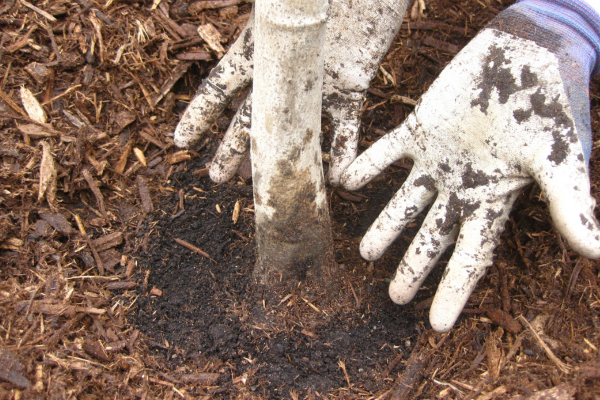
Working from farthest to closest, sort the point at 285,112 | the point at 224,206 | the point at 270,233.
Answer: the point at 224,206 → the point at 270,233 → the point at 285,112

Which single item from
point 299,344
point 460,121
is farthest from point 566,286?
point 299,344

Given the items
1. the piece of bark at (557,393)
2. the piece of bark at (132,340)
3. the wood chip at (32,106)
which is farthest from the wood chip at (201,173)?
the piece of bark at (557,393)

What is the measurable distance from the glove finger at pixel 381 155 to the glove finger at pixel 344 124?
0.10 meters

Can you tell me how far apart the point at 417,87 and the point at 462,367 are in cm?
159

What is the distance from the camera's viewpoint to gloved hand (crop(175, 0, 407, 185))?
6.54ft

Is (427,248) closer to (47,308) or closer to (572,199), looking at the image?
(572,199)

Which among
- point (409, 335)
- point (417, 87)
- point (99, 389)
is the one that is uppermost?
point (417, 87)

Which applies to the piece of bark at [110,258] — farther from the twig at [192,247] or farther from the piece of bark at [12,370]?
the piece of bark at [12,370]

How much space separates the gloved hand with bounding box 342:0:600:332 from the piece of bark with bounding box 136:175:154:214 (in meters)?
1.21

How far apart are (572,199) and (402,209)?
64 centimetres

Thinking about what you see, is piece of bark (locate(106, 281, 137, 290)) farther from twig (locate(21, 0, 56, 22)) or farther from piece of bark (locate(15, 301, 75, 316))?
twig (locate(21, 0, 56, 22))

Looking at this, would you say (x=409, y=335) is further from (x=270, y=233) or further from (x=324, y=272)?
(x=270, y=233)

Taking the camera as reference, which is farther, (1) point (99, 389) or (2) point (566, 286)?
(2) point (566, 286)

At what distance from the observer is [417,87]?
2590 mm
